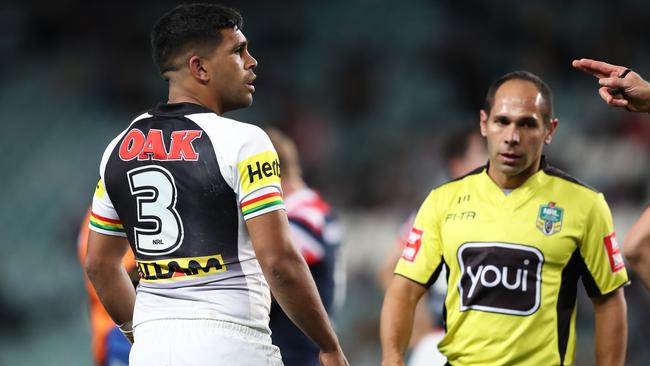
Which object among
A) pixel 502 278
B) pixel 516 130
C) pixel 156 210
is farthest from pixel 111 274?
pixel 516 130

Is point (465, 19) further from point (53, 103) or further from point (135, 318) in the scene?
point (135, 318)

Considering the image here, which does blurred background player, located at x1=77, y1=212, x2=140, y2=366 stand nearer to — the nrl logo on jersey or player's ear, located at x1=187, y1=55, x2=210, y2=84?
player's ear, located at x1=187, y1=55, x2=210, y2=84

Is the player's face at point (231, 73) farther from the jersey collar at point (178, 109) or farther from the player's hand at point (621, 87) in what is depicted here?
the player's hand at point (621, 87)

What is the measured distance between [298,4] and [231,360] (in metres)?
8.78

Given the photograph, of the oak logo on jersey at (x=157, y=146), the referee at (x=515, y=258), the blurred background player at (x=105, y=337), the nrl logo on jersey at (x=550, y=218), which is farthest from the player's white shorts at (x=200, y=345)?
the blurred background player at (x=105, y=337)

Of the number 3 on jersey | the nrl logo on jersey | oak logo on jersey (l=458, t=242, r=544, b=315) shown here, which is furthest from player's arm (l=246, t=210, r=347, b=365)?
the nrl logo on jersey

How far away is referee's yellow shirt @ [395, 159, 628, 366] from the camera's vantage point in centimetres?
374

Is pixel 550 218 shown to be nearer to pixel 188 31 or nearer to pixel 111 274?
pixel 188 31

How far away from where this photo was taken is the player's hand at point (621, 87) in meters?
3.40

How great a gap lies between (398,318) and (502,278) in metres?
0.43

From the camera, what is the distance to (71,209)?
32.6 feet

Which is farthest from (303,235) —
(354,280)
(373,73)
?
(373,73)

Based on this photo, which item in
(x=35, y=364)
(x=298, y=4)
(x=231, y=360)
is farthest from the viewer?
(x=298, y=4)

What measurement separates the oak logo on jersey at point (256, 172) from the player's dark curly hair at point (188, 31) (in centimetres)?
49
